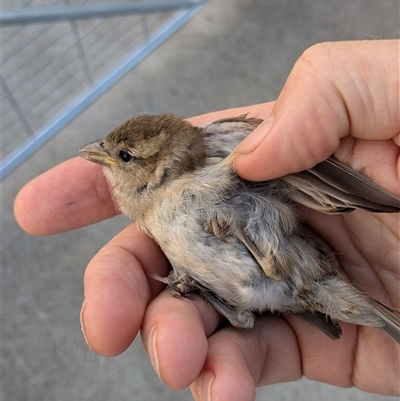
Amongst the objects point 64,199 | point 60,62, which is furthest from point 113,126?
point 64,199

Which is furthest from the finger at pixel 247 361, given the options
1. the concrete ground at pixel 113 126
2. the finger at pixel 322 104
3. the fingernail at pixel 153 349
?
the concrete ground at pixel 113 126

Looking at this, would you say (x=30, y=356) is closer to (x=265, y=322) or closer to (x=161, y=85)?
(x=265, y=322)

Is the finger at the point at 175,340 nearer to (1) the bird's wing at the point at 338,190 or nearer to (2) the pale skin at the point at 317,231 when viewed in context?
(2) the pale skin at the point at 317,231

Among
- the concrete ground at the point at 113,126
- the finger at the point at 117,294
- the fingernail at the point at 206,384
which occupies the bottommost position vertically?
the concrete ground at the point at 113,126

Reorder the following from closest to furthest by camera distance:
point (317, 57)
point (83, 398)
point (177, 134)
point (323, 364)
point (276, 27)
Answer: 1. point (317, 57)
2. point (177, 134)
3. point (323, 364)
4. point (83, 398)
5. point (276, 27)

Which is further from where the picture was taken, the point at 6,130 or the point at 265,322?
the point at 6,130

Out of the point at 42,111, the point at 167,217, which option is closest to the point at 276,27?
the point at 42,111

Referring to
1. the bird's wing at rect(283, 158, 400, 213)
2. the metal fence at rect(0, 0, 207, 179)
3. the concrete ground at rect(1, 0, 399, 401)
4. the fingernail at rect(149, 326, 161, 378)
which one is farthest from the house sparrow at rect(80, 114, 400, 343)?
the metal fence at rect(0, 0, 207, 179)
